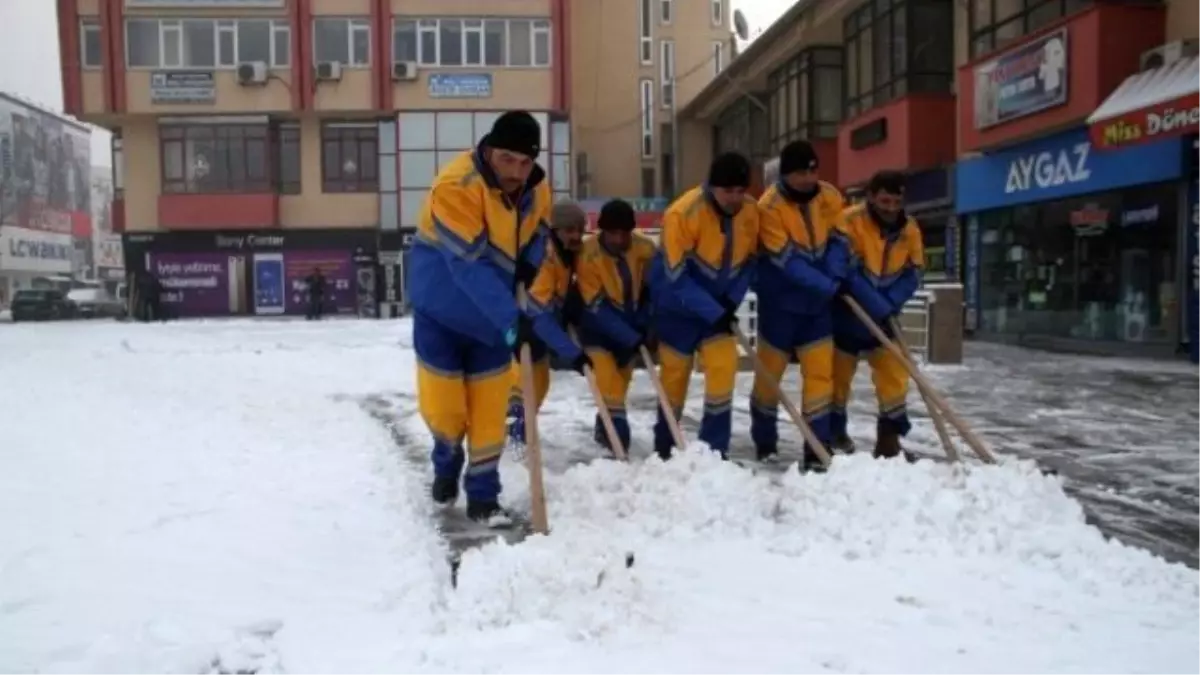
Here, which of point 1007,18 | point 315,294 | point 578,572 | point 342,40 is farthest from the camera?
point 342,40

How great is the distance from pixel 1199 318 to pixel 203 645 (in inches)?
541

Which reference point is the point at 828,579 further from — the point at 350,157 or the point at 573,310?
the point at 350,157

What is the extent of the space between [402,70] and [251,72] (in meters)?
4.83

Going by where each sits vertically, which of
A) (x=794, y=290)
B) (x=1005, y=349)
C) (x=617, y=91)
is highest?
(x=617, y=91)

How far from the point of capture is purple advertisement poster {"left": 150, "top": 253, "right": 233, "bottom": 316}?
37.2m

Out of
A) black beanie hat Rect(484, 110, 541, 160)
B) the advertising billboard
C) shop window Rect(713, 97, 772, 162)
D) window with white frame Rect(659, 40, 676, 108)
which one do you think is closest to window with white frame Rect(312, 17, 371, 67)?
shop window Rect(713, 97, 772, 162)

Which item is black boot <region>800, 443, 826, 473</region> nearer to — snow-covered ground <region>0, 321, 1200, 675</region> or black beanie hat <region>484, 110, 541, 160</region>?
snow-covered ground <region>0, 321, 1200, 675</region>

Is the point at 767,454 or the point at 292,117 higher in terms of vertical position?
the point at 292,117

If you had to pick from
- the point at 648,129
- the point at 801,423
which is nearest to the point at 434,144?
the point at 648,129

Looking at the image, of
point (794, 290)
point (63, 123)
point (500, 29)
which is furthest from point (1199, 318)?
point (63, 123)

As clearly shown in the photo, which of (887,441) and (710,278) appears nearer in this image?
(710,278)

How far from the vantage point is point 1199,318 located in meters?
13.8

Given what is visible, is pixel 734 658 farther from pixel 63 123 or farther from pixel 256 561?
pixel 63 123

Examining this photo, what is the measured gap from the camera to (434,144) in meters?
36.4
